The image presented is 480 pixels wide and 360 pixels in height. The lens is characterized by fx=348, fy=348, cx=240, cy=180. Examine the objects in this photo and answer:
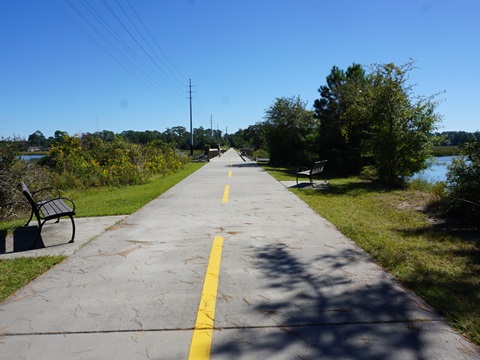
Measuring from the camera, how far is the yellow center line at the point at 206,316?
9.16 ft

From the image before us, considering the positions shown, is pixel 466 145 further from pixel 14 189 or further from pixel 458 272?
pixel 14 189

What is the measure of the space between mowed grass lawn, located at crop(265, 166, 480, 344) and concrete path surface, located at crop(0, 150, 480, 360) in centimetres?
22

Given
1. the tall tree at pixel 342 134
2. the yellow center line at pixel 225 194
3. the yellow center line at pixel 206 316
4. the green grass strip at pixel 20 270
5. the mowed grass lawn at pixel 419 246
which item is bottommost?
the green grass strip at pixel 20 270

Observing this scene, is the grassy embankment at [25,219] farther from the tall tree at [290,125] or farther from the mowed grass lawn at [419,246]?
the tall tree at [290,125]

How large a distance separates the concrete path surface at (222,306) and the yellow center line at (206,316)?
0.03 ft

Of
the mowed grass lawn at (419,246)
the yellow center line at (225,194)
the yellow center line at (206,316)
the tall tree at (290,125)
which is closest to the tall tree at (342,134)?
the tall tree at (290,125)

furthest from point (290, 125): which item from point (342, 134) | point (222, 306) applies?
point (222, 306)

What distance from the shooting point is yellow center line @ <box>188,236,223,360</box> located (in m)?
2.79

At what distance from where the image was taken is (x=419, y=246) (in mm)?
5617

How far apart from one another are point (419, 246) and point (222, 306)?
146 inches

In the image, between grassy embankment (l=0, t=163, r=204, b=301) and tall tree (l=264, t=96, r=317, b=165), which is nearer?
grassy embankment (l=0, t=163, r=204, b=301)

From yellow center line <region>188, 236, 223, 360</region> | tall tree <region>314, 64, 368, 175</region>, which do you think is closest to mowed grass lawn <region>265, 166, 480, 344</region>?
yellow center line <region>188, 236, 223, 360</region>

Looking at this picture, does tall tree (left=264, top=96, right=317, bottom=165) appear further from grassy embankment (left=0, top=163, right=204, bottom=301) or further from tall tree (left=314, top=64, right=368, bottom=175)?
grassy embankment (left=0, top=163, right=204, bottom=301)

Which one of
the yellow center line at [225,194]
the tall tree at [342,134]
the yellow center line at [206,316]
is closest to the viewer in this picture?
the yellow center line at [206,316]
